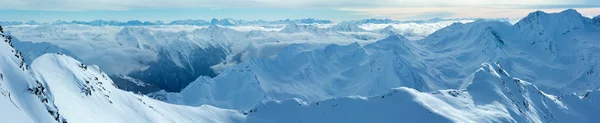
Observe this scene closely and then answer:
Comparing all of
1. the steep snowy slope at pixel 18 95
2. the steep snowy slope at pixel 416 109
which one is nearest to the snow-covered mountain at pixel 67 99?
the steep snowy slope at pixel 18 95

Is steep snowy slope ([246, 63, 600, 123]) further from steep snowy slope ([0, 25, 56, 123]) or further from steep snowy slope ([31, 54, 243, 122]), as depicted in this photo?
steep snowy slope ([0, 25, 56, 123])

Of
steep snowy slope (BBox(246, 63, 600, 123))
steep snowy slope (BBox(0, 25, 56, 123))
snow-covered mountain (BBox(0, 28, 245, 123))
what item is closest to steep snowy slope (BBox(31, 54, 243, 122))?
snow-covered mountain (BBox(0, 28, 245, 123))

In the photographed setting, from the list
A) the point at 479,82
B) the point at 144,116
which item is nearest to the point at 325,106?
the point at 144,116

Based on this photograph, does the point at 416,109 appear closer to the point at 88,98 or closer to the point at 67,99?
the point at 88,98

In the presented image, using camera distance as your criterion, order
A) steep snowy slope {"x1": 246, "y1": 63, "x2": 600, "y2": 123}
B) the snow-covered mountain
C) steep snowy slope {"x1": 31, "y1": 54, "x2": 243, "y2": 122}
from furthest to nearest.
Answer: steep snowy slope {"x1": 246, "y1": 63, "x2": 600, "y2": 123}, steep snowy slope {"x1": 31, "y1": 54, "x2": 243, "y2": 122}, the snow-covered mountain

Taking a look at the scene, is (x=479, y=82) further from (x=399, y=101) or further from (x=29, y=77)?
(x=29, y=77)

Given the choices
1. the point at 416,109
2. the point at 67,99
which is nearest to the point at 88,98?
the point at 67,99

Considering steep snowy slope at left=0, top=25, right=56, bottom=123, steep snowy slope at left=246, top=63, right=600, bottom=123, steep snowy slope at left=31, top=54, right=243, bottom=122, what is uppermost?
steep snowy slope at left=0, top=25, right=56, bottom=123
